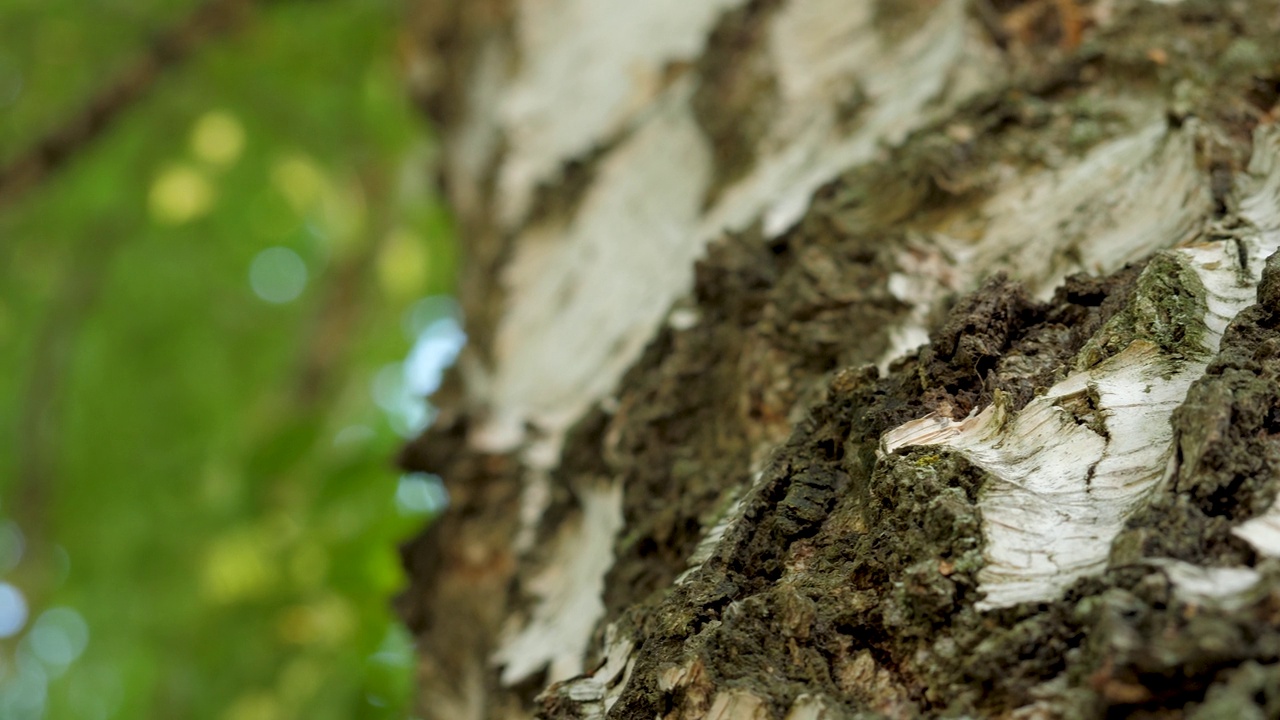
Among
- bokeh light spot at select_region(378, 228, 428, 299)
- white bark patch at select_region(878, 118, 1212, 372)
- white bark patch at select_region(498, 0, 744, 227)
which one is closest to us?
white bark patch at select_region(878, 118, 1212, 372)

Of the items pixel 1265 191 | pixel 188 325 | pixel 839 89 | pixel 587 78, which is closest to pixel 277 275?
pixel 188 325

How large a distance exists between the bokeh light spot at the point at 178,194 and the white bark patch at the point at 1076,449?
2857 millimetres

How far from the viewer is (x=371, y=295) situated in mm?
3691

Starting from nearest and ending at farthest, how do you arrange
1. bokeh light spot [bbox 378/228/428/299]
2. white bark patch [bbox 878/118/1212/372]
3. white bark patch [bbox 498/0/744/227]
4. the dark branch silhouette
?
white bark patch [bbox 878/118/1212/372] < white bark patch [bbox 498/0/744/227] < the dark branch silhouette < bokeh light spot [bbox 378/228/428/299]

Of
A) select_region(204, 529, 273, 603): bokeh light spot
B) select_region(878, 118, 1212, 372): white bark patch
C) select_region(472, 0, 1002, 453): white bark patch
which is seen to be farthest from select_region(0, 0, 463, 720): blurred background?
select_region(878, 118, 1212, 372): white bark patch

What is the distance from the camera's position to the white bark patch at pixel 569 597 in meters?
0.82

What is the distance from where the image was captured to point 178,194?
120 inches

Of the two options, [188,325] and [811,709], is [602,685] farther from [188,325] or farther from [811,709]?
[188,325]

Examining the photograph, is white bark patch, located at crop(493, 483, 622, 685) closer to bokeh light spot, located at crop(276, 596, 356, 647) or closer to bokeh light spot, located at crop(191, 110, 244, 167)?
bokeh light spot, located at crop(276, 596, 356, 647)

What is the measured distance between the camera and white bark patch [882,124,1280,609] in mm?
503

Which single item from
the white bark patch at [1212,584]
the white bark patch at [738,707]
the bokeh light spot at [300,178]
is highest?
the bokeh light spot at [300,178]

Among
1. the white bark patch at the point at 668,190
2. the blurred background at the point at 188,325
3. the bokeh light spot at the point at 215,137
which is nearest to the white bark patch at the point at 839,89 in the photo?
the white bark patch at the point at 668,190

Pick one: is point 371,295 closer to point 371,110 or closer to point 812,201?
point 371,110

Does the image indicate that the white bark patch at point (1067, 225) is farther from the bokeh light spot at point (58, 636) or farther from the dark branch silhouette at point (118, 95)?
the bokeh light spot at point (58, 636)
